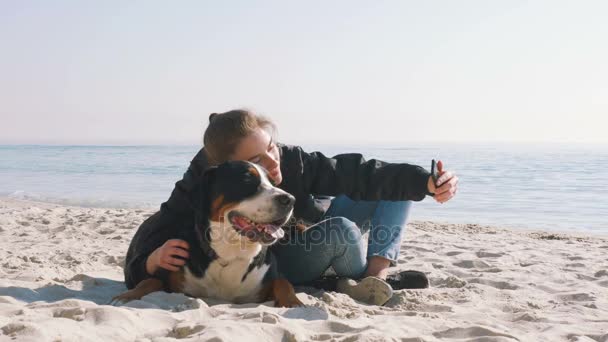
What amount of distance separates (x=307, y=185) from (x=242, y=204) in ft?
2.48

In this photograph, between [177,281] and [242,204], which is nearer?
[242,204]

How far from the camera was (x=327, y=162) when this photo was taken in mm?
3850

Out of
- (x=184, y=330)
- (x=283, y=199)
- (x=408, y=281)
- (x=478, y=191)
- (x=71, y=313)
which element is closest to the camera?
(x=184, y=330)

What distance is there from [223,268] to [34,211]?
6534 millimetres

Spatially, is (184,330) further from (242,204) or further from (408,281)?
(408,281)

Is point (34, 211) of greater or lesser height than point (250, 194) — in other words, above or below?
below

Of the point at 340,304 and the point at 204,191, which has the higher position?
the point at 204,191

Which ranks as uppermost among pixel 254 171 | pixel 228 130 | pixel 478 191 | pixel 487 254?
pixel 228 130

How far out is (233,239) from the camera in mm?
3275

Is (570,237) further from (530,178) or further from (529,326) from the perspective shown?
(530,178)

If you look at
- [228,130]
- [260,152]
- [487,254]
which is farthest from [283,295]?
[487,254]

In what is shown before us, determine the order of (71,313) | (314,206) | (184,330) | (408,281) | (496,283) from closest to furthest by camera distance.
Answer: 1. (184,330)
2. (71,313)
3. (314,206)
4. (408,281)
5. (496,283)

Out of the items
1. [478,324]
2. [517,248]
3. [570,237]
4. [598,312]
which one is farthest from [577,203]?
[478,324]

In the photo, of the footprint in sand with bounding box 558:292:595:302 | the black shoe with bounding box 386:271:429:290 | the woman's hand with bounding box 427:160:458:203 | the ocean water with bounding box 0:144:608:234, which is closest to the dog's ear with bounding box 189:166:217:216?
the woman's hand with bounding box 427:160:458:203
